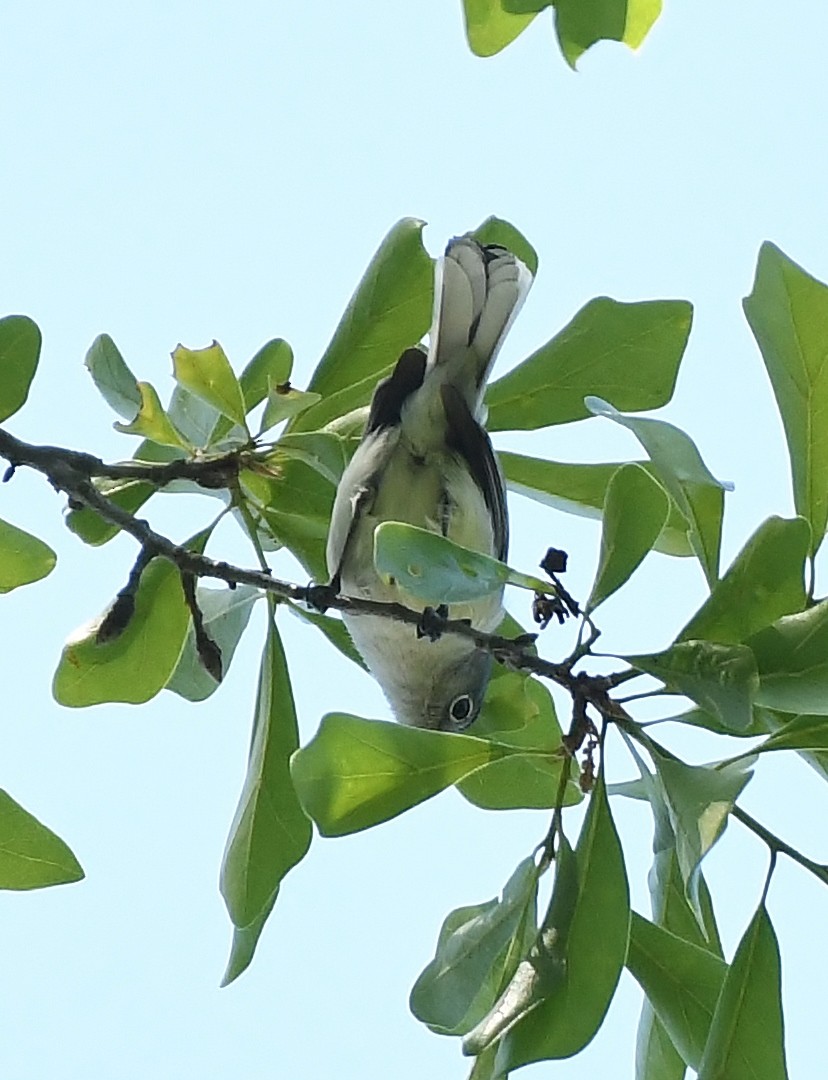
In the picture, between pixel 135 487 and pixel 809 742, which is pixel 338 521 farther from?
pixel 809 742

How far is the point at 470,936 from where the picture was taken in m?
2.28

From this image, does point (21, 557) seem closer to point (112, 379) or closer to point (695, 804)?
point (112, 379)

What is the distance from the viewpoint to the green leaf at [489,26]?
2.35m

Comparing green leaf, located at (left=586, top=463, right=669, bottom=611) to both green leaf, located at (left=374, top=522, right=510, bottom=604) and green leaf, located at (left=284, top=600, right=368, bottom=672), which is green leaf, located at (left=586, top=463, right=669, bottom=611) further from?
green leaf, located at (left=284, top=600, right=368, bottom=672)

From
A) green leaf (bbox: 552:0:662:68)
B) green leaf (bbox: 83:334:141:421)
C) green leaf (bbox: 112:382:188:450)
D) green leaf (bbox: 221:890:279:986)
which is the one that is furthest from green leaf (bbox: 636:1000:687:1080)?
green leaf (bbox: 552:0:662:68)

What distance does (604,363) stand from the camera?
2744mm

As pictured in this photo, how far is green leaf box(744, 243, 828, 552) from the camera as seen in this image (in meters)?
2.32

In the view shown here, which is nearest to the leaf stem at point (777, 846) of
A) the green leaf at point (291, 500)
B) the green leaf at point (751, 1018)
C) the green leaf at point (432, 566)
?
the green leaf at point (751, 1018)

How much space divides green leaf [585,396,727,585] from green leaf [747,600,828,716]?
0.23 meters

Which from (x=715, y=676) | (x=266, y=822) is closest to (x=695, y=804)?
(x=715, y=676)

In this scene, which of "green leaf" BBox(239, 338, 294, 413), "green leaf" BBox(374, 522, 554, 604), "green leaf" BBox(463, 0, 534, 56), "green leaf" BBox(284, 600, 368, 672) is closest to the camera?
"green leaf" BBox(374, 522, 554, 604)

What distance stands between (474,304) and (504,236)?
412 mm

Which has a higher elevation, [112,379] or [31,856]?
[112,379]

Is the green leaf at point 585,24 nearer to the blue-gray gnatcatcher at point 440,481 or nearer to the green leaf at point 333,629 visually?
the blue-gray gnatcatcher at point 440,481
